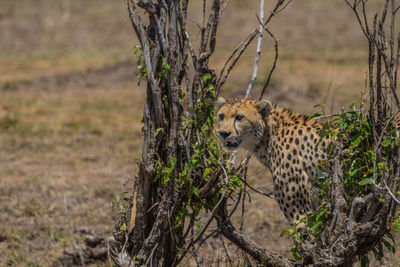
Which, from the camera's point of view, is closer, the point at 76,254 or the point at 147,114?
the point at 147,114

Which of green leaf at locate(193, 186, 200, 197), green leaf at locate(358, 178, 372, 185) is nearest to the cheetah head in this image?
green leaf at locate(193, 186, 200, 197)

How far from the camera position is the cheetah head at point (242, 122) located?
4.82m

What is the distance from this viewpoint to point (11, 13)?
26.0 m

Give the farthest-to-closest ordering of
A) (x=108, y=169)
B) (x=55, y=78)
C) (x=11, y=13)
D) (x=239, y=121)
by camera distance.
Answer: (x=11, y=13) → (x=55, y=78) → (x=108, y=169) → (x=239, y=121)

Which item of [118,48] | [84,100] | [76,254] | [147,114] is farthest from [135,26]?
[118,48]

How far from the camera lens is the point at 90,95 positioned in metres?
14.4

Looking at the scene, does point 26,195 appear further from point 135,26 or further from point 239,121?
point 135,26

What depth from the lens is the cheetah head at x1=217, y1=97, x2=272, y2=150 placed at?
4820 millimetres

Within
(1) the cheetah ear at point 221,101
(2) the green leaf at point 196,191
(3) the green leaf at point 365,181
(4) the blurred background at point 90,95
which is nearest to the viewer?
(3) the green leaf at point 365,181

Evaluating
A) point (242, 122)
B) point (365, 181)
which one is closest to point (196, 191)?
point (242, 122)

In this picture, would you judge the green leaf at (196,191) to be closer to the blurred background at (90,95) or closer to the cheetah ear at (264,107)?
the blurred background at (90,95)

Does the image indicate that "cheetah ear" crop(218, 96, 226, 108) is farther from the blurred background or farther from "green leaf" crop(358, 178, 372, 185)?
"green leaf" crop(358, 178, 372, 185)

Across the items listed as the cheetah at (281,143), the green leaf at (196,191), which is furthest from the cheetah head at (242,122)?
the green leaf at (196,191)

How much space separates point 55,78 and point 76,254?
10896 mm
